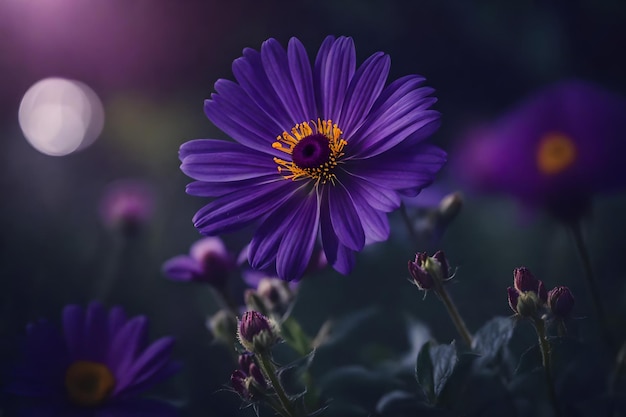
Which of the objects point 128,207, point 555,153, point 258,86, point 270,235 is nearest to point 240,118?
point 258,86

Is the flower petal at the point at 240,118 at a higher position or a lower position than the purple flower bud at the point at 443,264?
higher

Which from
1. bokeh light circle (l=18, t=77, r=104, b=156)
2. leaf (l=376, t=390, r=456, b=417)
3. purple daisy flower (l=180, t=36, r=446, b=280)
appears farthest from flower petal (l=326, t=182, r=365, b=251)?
bokeh light circle (l=18, t=77, r=104, b=156)

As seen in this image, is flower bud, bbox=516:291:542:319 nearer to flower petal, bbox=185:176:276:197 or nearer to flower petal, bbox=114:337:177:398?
flower petal, bbox=185:176:276:197

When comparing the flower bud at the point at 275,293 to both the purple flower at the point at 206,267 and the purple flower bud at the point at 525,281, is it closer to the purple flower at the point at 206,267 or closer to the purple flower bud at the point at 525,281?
the purple flower at the point at 206,267

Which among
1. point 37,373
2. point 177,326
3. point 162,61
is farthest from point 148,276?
point 162,61

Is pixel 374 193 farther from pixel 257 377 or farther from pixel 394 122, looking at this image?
pixel 257 377

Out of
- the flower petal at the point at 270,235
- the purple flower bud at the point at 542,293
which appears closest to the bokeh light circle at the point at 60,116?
the flower petal at the point at 270,235
